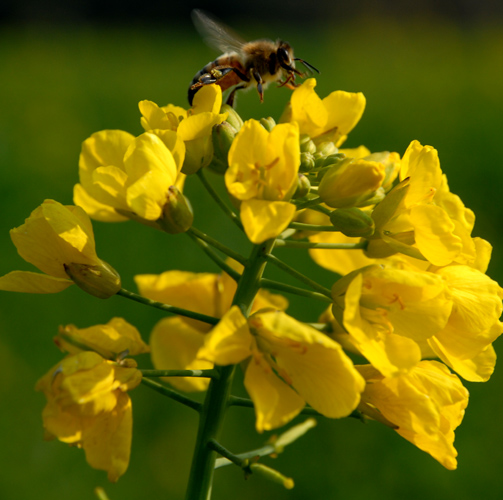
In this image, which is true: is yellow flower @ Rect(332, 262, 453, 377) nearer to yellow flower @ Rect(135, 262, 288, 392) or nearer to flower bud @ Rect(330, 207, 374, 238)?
flower bud @ Rect(330, 207, 374, 238)

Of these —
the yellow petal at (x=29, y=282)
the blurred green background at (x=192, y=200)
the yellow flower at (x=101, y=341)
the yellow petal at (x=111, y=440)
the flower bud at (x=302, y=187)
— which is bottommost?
the blurred green background at (x=192, y=200)

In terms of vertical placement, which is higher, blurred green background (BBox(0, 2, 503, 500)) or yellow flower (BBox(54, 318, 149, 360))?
yellow flower (BBox(54, 318, 149, 360))

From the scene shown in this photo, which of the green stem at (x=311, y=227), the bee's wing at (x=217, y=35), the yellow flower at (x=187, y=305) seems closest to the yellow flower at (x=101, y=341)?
the yellow flower at (x=187, y=305)

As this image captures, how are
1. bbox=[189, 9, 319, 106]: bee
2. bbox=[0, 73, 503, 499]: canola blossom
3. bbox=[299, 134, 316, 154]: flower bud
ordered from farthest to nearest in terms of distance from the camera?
bbox=[189, 9, 319, 106]: bee, bbox=[299, 134, 316, 154]: flower bud, bbox=[0, 73, 503, 499]: canola blossom

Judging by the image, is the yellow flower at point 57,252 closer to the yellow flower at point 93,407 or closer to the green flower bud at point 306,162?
the yellow flower at point 93,407

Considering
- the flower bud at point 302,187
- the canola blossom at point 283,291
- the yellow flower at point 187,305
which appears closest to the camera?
the canola blossom at point 283,291

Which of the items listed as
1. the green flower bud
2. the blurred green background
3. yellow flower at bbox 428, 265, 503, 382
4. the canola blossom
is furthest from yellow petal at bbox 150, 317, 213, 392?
the blurred green background
